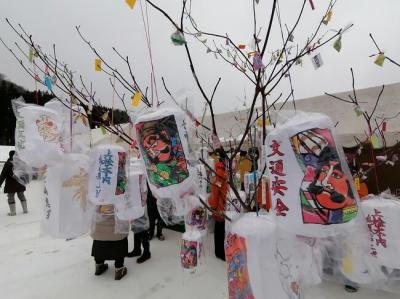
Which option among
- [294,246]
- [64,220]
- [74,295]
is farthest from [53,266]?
[294,246]

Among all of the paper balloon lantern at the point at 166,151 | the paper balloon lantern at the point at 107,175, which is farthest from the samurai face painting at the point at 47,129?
the paper balloon lantern at the point at 166,151

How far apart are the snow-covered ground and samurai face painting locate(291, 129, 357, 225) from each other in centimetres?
240

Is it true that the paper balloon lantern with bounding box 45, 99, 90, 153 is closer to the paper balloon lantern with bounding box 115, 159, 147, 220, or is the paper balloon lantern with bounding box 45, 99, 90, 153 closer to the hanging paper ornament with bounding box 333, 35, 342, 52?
the paper balloon lantern with bounding box 115, 159, 147, 220

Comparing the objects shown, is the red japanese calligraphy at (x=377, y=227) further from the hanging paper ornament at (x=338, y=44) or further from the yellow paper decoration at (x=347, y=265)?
the hanging paper ornament at (x=338, y=44)

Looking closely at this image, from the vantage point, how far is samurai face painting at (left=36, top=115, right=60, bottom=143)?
2061mm

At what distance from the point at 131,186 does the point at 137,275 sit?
1.82m

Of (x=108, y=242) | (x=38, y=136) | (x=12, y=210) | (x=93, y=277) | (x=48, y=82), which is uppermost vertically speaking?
(x=48, y=82)

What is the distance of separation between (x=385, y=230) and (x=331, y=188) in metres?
1.38

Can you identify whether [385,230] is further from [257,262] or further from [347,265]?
[257,262]

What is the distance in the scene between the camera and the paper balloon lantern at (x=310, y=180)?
1229mm

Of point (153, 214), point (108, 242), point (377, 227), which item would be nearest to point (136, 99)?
point (377, 227)

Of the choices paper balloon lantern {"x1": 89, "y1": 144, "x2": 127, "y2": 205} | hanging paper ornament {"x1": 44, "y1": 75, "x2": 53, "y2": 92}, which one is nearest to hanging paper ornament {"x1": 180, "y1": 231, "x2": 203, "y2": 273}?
paper balloon lantern {"x1": 89, "y1": 144, "x2": 127, "y2": 205}

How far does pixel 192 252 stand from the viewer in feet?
8.21

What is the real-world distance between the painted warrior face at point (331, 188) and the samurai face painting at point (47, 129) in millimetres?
1785
